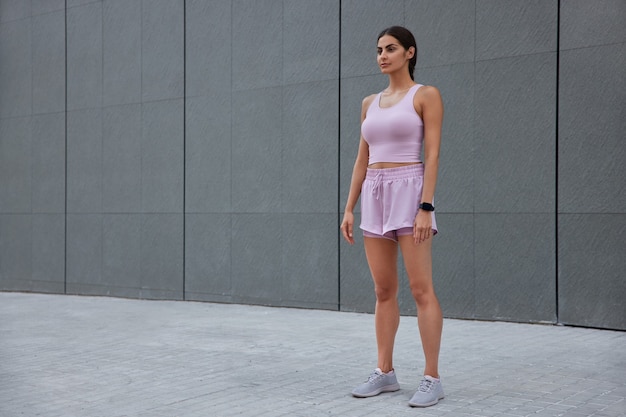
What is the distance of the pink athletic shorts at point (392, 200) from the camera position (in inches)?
192

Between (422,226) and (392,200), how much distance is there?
0.26 metres

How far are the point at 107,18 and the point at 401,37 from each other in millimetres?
8247

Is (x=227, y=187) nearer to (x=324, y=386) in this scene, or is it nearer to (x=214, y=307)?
(x=214, y=307)

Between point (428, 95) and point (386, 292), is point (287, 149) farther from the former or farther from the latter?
point (428, 95)

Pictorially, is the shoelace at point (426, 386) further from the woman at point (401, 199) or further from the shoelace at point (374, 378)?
the shoelace at point (374, 378)

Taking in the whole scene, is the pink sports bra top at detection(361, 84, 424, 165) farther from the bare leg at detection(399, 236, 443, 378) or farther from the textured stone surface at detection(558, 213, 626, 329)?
the textured stone surface at detection(558, 213, 626, 329)

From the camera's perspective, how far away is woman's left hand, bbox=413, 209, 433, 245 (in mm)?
4773

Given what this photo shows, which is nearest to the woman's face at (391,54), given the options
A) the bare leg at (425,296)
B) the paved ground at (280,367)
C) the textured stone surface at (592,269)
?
the bare leg at (425,296)

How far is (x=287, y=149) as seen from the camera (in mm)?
10062

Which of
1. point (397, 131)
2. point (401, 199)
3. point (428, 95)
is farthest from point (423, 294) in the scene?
point (428, 95)

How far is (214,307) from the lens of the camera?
33.8 ft

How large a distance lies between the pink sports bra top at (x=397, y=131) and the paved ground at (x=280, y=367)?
1.47 metres

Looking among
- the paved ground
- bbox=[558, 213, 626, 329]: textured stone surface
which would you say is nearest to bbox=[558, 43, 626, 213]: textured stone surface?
bbox=[558, 213, 626, 329]: textured stone surface

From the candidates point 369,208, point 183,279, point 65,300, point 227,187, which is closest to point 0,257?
point 65,300
